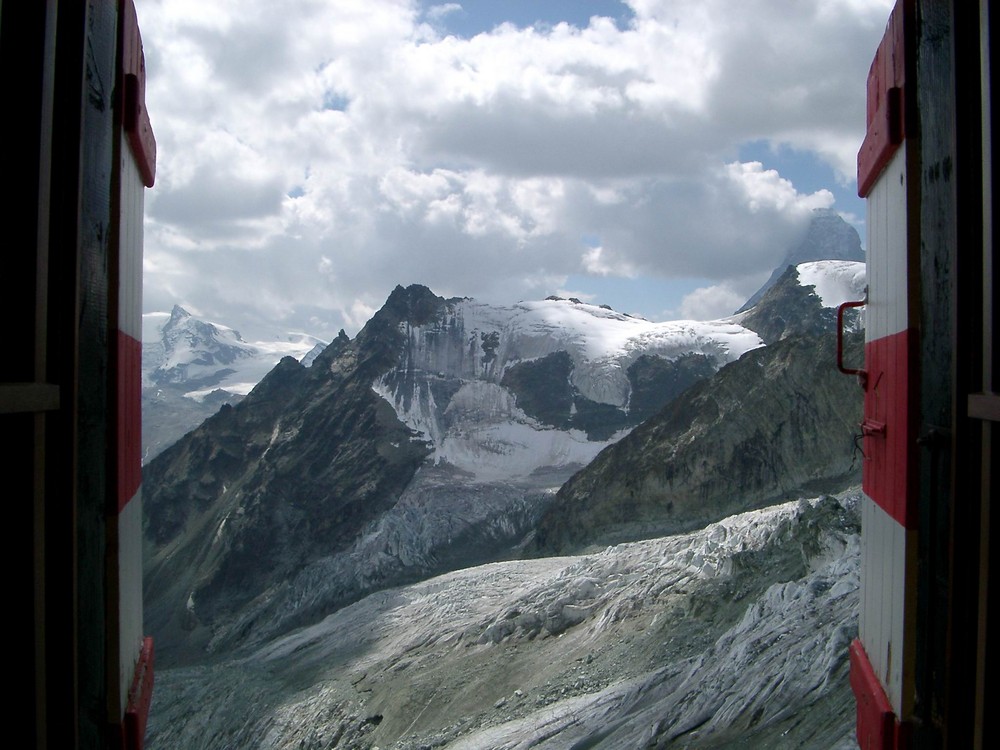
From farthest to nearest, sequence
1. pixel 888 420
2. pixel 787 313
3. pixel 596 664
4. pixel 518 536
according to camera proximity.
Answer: pixel 787 313 → pixel 518 536 → pixel 596 664 → pixel 888 420

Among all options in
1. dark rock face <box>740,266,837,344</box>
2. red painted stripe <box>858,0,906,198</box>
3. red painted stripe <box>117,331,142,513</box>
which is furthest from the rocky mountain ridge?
red painted stripe <box>858,0,906,198</box>

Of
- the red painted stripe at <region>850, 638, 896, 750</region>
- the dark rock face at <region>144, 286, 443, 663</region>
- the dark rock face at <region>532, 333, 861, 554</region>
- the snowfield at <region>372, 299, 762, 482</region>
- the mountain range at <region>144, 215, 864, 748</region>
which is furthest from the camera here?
the snowfield at <region>372, 299, 762, 482</region>

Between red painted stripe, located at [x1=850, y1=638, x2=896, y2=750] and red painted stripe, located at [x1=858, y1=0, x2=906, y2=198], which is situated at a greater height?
red painted stripe, located at [x1=858, y1=0, x2=906, y2=198]

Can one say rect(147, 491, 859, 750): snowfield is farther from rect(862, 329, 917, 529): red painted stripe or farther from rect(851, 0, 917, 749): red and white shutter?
rect(862, 329, 917, 529): red painted stripe

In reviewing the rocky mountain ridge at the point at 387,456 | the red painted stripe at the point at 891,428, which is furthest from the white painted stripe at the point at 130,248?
the rocky mountain ridge at the point at 387,456

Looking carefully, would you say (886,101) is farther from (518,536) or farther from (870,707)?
(518,536)

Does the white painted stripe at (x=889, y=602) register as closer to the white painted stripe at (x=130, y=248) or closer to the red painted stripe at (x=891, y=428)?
the red painted stripe at (x=891, y=428)

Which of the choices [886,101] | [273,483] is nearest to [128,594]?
[886,101]
